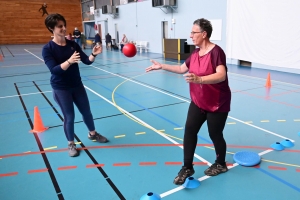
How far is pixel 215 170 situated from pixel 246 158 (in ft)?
1.79

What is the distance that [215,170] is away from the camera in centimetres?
293

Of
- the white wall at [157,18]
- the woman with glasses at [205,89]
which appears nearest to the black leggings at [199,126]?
the woman with glasses at [205,89]

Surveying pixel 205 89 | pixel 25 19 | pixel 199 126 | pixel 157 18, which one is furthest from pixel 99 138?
pixel 25 19

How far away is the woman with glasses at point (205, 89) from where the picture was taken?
2.36 meters

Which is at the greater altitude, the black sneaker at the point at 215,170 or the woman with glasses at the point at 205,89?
the woman with glasses at the point at 205,89

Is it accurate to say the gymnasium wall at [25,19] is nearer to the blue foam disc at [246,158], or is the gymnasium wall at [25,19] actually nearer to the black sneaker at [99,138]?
the black sneaker at [99,138]

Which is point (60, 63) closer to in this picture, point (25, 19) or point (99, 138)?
point (99, 138)

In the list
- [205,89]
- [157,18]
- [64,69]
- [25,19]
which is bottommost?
[205,89]

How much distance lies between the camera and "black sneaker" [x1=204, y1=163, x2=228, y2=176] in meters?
2.93

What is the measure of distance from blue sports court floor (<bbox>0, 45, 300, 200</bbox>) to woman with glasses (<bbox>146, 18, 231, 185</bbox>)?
18.0 inches

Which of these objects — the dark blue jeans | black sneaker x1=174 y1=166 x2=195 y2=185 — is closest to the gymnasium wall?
the dark blue jeans

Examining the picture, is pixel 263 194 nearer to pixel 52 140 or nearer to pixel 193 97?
pixel 193 97

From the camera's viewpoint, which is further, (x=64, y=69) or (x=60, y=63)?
(x=60, y=63)

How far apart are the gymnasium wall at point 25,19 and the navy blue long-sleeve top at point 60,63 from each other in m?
28.0
